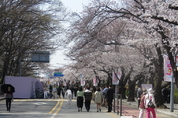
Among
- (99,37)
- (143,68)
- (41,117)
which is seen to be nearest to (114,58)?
(143,68)

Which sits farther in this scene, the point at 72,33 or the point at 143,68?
the point at 143,68

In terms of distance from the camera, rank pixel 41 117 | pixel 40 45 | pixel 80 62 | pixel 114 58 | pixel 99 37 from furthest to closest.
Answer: pixel 80 62, pixel 114 58, pixel 40 45, pixel 99 37, pixel 41 117

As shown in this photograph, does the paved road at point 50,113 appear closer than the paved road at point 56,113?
Yes

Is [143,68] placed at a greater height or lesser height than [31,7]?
lesser

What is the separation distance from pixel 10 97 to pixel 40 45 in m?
12.5

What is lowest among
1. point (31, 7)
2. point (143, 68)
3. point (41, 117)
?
point (41, 117)

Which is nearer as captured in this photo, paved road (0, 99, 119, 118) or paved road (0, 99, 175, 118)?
paved road (0, 99, 119, 118)

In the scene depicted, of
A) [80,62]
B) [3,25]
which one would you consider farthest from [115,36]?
[80,62]

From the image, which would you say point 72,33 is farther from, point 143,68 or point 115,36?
point 143,68

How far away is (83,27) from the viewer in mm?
22953

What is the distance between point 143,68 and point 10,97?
17.4 meters

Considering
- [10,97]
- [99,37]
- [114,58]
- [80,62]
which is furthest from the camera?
[80,62]

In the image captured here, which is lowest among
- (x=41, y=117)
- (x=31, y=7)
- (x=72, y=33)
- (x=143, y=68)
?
(x=41, y=117)

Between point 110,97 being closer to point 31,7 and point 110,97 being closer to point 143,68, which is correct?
point 31,7
